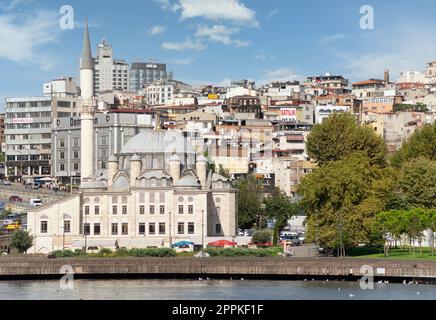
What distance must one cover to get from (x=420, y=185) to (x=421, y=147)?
492 inches

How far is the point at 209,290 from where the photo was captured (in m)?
47.7

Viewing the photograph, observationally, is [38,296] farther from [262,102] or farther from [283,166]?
[262,102]

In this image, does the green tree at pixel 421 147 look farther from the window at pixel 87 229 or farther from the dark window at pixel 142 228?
the window at pixel 87 229

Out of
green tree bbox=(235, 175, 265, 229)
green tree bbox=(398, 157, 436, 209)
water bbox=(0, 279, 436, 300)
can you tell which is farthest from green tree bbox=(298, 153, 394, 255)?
green tree bbox=(235, 175, 265, 229)

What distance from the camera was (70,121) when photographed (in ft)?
361

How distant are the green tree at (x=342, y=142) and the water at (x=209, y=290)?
95.1 feet

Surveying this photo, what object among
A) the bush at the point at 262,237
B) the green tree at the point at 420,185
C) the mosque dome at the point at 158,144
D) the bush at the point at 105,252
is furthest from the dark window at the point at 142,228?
the green tree at the point at 420,185

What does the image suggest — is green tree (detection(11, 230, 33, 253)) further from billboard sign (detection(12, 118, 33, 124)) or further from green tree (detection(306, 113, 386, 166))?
billboard sign (detection(12, 118, 33, 124))

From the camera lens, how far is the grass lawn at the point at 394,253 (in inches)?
2291

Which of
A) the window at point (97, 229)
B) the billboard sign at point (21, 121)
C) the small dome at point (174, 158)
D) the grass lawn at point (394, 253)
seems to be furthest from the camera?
the billboard sign at point (21, 121)

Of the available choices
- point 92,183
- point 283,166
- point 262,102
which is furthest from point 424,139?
point 262,102

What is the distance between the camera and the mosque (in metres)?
70.1

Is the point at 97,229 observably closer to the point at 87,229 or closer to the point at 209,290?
the point at 87,229

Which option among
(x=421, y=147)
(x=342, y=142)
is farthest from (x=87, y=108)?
(x=421, y=147)
